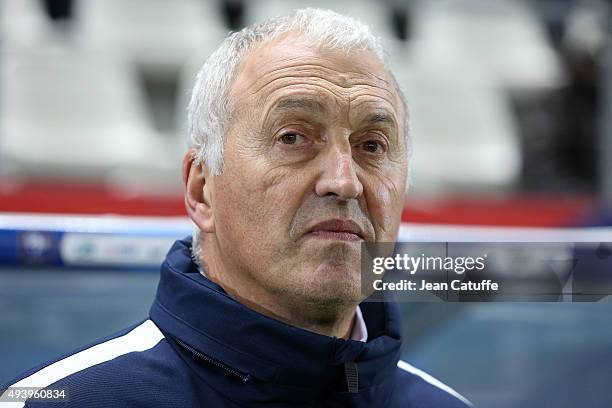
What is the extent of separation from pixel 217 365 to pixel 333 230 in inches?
7.0

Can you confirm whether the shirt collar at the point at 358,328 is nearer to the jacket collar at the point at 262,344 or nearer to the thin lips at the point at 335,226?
the jacket collar at the point at 262,344

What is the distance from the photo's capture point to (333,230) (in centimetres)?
81

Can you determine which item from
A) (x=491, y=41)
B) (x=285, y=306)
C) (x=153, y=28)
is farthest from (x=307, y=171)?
(x=491, y=41)

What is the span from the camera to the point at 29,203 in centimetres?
178

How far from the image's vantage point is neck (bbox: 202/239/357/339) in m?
0.85

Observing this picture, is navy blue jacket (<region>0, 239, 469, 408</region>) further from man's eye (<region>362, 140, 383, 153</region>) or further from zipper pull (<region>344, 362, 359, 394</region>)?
man's eye (<region>362, 140, 383, 153</region>)

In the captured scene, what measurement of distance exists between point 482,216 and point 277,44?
1.24 metres

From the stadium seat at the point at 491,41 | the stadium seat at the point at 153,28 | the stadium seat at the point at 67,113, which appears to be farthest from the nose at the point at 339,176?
the stadium seat at the point at 491,41

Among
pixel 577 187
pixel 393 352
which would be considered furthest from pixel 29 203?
pixel 577 187

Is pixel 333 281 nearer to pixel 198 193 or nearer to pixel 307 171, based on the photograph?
pixel 307 171

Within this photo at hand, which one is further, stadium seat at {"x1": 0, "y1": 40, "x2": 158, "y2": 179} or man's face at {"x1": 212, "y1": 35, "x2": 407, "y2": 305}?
stadium seat at {"x1": 0, "y1": 40, "x2": 158, "y2": 179}

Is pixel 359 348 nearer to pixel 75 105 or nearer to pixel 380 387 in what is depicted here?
pixel 380 387

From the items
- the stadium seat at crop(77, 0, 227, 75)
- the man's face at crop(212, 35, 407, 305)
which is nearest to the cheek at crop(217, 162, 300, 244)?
the man's face at crop(212, 35, 407, 305)

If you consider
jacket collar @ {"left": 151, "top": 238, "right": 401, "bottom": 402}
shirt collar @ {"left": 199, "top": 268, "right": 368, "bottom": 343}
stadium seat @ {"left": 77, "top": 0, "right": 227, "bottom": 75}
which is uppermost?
stadium seat @ {"left": 77, "top": 0, "right": 227, "bottom": 75}
